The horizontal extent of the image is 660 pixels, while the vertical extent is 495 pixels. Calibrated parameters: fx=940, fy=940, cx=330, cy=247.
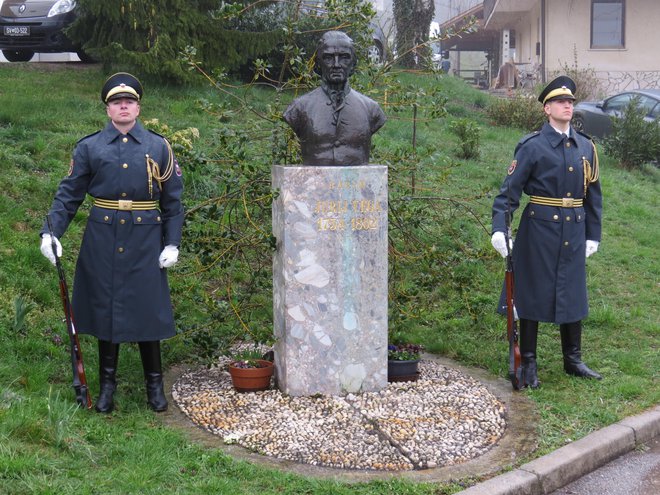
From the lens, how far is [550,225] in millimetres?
6355

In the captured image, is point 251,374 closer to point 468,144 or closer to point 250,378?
point 250,378

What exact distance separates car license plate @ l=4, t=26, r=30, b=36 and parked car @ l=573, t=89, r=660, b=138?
9.65m

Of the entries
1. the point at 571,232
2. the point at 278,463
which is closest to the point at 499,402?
the point at 571,232

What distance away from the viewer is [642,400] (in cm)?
621

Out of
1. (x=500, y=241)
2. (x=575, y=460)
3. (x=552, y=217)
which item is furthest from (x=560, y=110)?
(x=575, y=460)

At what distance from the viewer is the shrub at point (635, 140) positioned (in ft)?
47.1

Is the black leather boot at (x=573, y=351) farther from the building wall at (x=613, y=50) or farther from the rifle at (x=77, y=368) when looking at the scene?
the building wall at (x=613, y=50)

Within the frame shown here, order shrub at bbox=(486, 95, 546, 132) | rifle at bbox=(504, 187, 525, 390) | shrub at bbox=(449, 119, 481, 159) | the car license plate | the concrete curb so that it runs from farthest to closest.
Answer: shrub at bbox=(486, 95, 546, 132)
the car license plate
shrub at bbox=(449, 119, 481, 159)
rifle at bbox=(504, 187, 525, 390)
the concrete curb

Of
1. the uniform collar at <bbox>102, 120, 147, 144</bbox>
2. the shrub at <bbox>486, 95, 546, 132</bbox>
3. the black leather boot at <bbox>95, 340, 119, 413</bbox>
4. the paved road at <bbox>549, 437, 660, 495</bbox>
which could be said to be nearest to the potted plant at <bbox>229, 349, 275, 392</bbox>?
the black leather boot at <bbox>95, 340, 119, 413</bbox>

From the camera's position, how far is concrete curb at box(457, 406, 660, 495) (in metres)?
4.86

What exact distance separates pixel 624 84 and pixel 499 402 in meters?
22.9

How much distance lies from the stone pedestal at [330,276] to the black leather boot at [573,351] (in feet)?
4.60

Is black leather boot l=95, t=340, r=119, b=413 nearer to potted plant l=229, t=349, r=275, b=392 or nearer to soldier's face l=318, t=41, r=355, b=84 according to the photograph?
potted plant l=229, t=349, r=275, b=392

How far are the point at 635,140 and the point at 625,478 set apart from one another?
33.0ft
